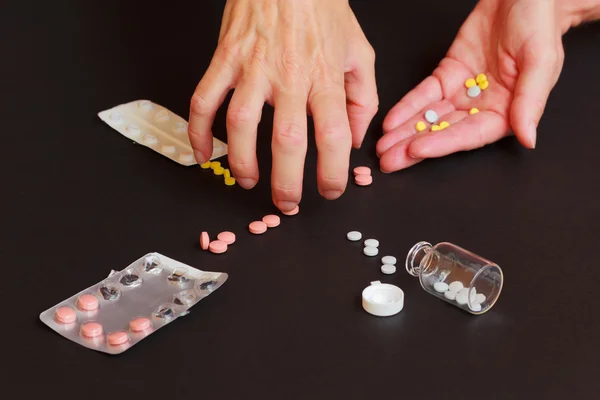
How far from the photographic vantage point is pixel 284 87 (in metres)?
1.26

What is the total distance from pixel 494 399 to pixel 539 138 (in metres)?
0.72

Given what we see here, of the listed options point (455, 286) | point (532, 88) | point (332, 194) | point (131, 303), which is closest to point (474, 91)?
point (532, 88)

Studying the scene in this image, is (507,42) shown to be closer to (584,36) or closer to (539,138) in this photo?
(539,138)

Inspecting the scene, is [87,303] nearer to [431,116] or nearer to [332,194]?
[332,194]

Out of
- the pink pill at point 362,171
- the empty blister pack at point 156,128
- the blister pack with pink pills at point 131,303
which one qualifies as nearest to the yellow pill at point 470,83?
the pink pill at point 362,171

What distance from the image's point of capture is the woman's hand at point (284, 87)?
1235mm

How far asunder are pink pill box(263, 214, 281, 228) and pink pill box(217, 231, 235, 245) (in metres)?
0.06

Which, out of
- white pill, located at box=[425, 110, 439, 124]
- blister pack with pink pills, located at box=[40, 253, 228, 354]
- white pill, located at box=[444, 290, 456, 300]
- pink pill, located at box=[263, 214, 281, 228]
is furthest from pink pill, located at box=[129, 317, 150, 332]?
white pill, located at box=[425, 110, 439, 124]

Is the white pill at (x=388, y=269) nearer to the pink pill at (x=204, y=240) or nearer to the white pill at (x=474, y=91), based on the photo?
the pink pill at (x=204, y=240)

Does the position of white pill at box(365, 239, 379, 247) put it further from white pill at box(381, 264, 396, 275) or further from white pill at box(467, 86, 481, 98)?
white pill at box(467, 86, 481, 98)

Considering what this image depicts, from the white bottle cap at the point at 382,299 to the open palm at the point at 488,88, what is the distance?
356 millimetres

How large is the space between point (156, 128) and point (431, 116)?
52cm

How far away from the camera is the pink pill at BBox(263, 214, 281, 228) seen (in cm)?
131

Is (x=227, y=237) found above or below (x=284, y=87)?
below
